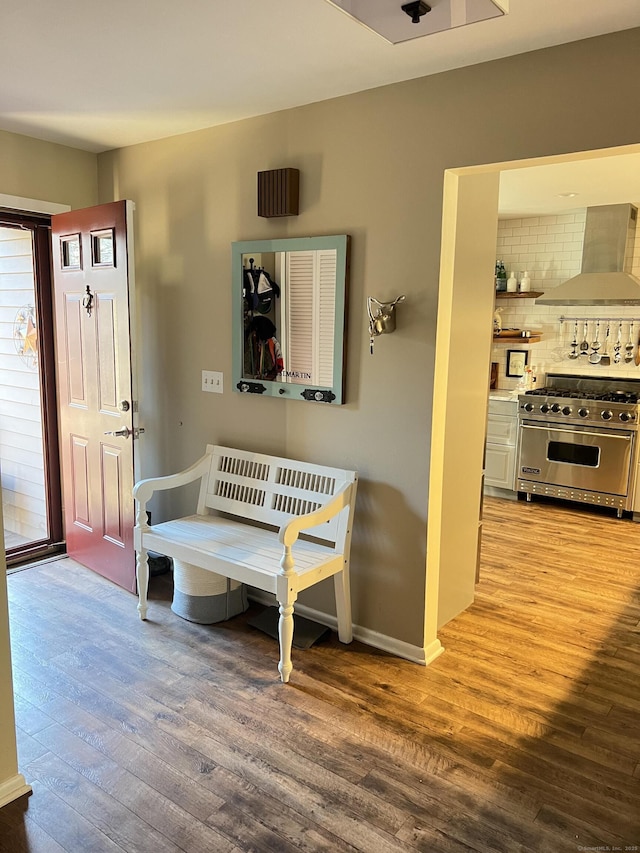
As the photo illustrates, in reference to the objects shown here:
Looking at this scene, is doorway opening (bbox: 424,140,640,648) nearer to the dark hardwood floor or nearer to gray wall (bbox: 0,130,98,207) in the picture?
the dark hardwood floor

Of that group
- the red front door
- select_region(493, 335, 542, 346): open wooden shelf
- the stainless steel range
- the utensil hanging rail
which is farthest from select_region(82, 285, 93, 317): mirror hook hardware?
Result: the utensil hanging rail

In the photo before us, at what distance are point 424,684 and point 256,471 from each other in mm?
1270

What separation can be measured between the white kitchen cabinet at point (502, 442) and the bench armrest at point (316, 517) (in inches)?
117

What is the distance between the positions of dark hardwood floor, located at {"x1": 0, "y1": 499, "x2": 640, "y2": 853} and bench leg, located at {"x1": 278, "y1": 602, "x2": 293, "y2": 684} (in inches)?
2.6

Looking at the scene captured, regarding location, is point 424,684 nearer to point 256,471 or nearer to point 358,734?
point 358,734

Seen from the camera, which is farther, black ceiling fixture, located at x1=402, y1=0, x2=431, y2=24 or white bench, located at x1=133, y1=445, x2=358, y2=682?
white bench, located at x1=133, y1=445, x2=358, y2=682

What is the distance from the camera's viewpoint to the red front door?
3.38 m

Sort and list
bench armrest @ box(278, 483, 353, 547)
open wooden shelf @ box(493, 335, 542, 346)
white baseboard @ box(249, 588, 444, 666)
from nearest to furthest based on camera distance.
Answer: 1. bench armrest @ box(278, 483, 353, 547)
2. white baseboard @ box(249, 588, 444, 666)
3. open wooden shelf @ box(493, 335, 542, 346)

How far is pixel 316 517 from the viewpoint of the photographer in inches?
108

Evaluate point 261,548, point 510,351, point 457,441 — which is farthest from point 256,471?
point 510,351

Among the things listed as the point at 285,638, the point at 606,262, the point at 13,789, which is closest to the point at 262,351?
the point at 285,638

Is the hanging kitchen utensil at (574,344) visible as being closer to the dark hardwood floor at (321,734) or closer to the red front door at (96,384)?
the dark hardwood floor at (321,734)

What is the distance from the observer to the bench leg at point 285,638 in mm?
2646

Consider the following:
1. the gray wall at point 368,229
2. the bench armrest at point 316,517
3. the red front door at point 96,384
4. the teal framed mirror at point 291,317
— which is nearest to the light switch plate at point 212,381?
the gray wall at point 368,229
